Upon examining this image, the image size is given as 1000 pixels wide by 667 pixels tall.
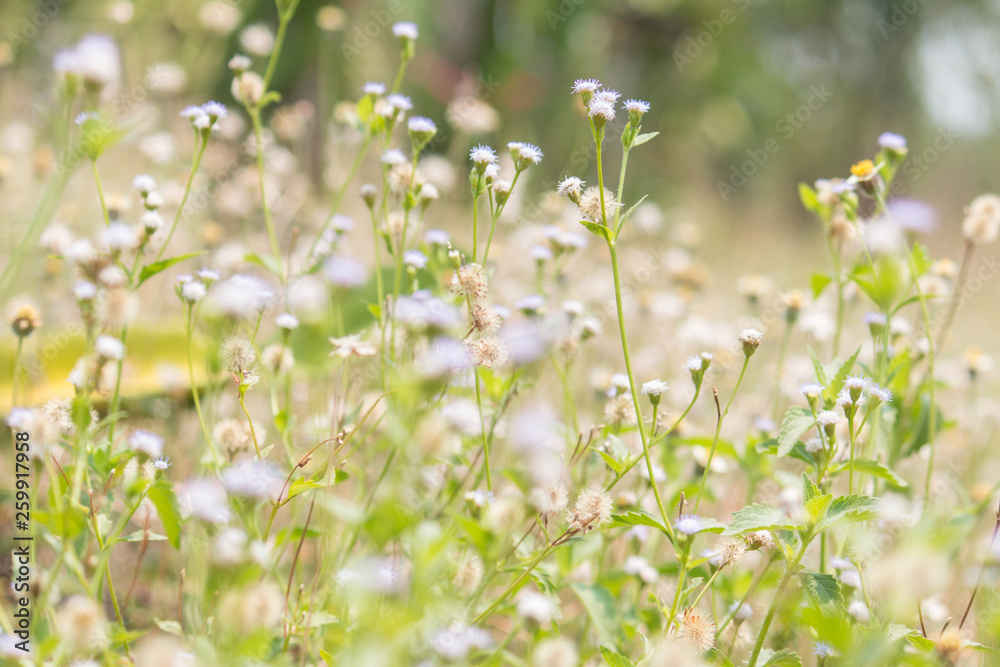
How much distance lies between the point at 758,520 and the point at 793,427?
16 cm

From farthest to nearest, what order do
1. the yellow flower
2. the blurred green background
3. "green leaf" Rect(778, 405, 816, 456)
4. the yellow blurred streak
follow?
the blurred green background, the yellow blurred streak, the yellow flower, "green leaf" Rect(778, 405, 816, 456)

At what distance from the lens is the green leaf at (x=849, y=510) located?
843 millimetres

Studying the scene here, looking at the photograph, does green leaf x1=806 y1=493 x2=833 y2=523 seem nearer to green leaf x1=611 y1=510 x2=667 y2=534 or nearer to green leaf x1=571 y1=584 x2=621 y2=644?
green leaf x1=611 y1=510 x2=667 y2=534

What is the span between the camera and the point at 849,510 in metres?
0.85

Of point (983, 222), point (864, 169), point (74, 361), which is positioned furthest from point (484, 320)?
point (74, 361)

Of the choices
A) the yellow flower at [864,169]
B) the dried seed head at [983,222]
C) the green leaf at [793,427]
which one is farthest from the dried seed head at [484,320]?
the dried seed head at [983,222]

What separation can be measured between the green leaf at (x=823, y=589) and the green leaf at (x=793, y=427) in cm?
15

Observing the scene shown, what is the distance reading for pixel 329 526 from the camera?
128 centimetres

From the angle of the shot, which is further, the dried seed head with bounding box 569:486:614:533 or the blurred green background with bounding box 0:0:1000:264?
the blurred green background with bounding box 0:0:1000:264

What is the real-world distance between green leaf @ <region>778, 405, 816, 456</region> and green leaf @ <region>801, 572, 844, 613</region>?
0.15 meters

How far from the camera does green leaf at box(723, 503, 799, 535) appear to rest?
83 centimetres

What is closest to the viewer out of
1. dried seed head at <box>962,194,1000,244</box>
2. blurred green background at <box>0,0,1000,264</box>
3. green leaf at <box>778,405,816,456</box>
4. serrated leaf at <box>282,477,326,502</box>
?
serrated leaf at <box>282,477,326,502</box>

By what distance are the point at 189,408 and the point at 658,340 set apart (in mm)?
1350

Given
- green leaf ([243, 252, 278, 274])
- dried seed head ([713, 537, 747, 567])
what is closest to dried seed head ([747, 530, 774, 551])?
dried seed head ([713, 537, 747, 567])
